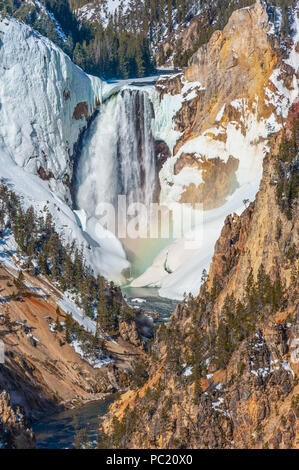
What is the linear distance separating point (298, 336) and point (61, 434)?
14040 mm

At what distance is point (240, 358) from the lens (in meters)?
28.0

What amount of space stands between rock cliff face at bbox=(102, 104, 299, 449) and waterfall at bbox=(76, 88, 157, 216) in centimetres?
3598

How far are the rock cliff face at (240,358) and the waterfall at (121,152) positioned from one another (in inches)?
1417

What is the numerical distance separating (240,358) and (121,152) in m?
47.1

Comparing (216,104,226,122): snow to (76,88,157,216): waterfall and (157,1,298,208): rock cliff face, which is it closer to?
(157,1,298,208): rock cliff face

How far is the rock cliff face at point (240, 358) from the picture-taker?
26281 mm

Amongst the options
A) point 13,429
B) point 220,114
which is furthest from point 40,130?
point 13,429

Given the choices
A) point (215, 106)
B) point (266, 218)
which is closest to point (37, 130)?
point (215, 106)

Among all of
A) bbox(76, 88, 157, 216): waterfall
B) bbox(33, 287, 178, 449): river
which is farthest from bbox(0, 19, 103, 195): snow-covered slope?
bbox(33, 287, 178, 449): river

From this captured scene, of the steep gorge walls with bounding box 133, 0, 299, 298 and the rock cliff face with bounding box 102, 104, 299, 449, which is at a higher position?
the steep gorge walls with bounding box 133, 0, 299, 298

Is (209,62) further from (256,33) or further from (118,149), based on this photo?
(118,149)

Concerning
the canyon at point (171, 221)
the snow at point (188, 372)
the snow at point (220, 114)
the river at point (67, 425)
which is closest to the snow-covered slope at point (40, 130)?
the canyon at point (171, 221)

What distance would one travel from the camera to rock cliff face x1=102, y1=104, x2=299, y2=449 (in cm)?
2628

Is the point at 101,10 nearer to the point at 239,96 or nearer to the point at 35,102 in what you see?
the point at 239,96
